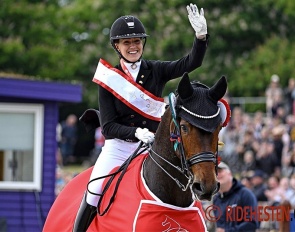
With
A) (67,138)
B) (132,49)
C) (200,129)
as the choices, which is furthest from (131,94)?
(67,138)

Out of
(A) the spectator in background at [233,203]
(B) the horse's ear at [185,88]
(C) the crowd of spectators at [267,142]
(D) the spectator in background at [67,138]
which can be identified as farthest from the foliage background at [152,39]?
(B) the horse's ear at [185,88]

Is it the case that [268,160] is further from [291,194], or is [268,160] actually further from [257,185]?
[291,194]

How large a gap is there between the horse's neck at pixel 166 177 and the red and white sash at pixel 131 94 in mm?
454

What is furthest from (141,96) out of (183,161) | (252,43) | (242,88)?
(252,43)

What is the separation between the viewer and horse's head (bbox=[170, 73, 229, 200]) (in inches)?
266

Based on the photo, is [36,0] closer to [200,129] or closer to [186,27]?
[186,27]

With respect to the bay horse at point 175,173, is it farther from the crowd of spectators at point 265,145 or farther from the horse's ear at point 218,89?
the crowd of spectators at point 265,145

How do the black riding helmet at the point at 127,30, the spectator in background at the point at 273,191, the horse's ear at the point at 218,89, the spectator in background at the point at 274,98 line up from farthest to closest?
the spectator in background at the point at 274,98, the spectator in background at the point at 273,191, the black riding helmet at the point at 127,30, the horse's ear at the point at 218,89

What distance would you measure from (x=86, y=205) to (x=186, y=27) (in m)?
29.9

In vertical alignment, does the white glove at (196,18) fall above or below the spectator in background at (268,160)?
above

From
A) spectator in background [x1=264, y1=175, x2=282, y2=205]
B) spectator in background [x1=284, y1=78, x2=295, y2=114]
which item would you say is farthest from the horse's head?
spectator in background [x1=284, y1=78, x2=295, y2=114]

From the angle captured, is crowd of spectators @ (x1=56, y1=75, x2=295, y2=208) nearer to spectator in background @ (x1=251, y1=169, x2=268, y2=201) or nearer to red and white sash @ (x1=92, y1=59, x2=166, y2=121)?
spectator in background @ (x1=251, y1=169, x2=268, y2=201)

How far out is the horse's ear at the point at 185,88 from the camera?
697 cm

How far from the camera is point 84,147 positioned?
3459 cm
